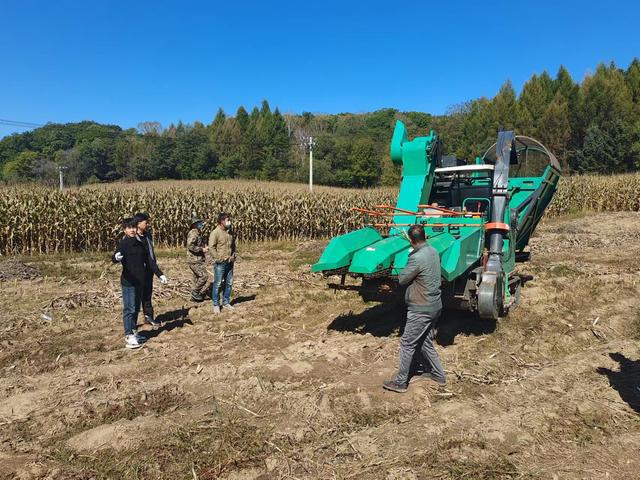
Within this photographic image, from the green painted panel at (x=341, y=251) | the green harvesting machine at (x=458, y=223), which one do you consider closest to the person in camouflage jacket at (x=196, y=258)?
the green harvesting machine at (x=458, y=223)

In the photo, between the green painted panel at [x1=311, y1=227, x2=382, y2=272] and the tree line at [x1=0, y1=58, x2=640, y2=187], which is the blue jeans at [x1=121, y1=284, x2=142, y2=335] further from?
the tree line at [x1=0, y1=58, x2=640, y2=187]

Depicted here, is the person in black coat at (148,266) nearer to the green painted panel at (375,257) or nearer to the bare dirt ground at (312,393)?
the bare dirt ground at (312,393)

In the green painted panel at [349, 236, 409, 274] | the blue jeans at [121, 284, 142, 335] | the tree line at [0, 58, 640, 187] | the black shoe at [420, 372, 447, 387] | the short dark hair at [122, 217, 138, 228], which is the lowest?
the black shoe at [420, 372, 447, 387]

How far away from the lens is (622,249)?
1487cm

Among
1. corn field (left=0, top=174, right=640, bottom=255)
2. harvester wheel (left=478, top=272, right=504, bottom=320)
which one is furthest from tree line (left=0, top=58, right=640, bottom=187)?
harvester wheel (left=478, top=272, right=504, bottom=320)

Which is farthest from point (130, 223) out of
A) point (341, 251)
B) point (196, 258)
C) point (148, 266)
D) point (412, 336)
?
point (412, 336)

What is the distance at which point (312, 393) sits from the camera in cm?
500

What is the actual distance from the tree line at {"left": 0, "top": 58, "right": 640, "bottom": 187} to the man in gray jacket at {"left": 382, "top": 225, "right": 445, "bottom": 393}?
45956 mm

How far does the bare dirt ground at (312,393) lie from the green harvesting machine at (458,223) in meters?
0.86

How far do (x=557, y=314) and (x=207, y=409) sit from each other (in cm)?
585

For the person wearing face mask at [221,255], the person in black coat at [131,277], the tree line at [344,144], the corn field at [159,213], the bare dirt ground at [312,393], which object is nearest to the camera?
the bare dirt ground at [312,393]

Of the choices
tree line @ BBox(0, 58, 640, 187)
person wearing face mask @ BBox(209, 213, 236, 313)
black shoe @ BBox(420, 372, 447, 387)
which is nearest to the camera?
black shoe @ BBox(420, 372, 447, 387)

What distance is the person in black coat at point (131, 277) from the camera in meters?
6.50

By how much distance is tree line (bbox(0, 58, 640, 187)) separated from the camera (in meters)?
51.1
